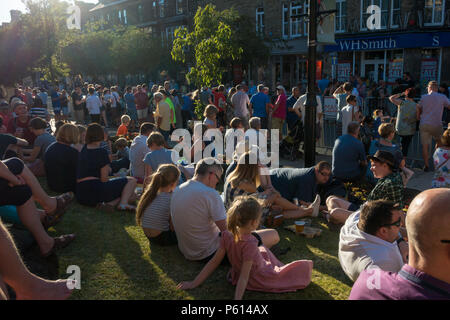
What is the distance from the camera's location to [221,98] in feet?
43.4

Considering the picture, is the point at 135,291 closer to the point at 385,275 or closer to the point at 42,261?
the point at 42,261

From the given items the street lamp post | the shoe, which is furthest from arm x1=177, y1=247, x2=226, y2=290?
the street lamp post

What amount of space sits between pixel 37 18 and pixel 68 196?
19.3 metres

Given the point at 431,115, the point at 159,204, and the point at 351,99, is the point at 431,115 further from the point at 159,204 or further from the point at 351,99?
the point at 159,204

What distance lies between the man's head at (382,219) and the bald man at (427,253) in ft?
5.45

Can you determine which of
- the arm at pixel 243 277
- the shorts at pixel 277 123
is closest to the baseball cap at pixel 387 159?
the arm at pixel 243 277

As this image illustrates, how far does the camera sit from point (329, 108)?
12.7 metres

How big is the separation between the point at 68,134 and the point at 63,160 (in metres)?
0.45

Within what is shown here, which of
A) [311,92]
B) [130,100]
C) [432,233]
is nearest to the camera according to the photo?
[432,233]

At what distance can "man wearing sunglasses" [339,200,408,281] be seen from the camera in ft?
11.5

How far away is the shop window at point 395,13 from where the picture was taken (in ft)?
74.4

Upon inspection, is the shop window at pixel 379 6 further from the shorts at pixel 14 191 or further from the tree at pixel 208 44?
the shorts at pixel 14 191

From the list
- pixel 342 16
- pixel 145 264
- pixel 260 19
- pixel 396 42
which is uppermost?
pixel 260 19

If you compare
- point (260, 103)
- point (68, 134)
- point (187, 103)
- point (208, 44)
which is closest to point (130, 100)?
point (187, 103)
